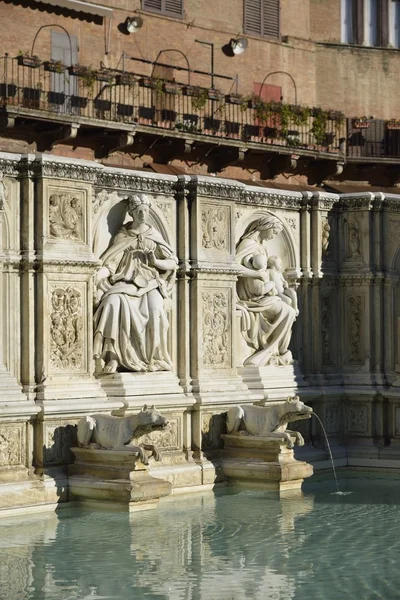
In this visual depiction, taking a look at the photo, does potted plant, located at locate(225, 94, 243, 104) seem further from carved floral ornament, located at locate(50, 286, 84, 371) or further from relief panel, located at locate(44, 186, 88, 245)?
carved floral ornament, located at locate(50, 286, 84, 371)

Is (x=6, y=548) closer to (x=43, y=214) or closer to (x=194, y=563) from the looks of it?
(x=194, y=563)

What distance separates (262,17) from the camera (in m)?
25.0

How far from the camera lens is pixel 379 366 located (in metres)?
23.0

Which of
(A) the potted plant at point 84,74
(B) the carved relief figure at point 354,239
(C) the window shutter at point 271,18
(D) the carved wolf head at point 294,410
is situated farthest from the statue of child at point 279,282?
(C) the window shutter at point 271,18

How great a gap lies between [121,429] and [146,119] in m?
6.00

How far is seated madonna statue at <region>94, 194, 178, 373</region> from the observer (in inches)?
759

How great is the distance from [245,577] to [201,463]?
19.0ft

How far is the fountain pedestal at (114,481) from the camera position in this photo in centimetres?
1777

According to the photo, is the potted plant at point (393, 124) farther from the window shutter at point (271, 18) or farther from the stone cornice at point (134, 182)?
the stone cornice at point (134, 182)

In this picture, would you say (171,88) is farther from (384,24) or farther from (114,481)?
(114,481)

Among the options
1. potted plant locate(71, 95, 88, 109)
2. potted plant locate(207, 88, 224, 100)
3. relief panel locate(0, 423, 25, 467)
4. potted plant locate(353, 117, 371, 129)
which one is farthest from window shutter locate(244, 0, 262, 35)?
relief panel locate(0, 423, 25, 467)

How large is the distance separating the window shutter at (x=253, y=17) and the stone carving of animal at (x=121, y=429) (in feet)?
29.4

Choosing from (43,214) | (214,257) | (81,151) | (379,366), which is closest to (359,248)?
(379,366)

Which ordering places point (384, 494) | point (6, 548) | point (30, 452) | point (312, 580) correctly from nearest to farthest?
point (312, 580) → point (6, 548) → point (30, 452) → point (384, 494)
